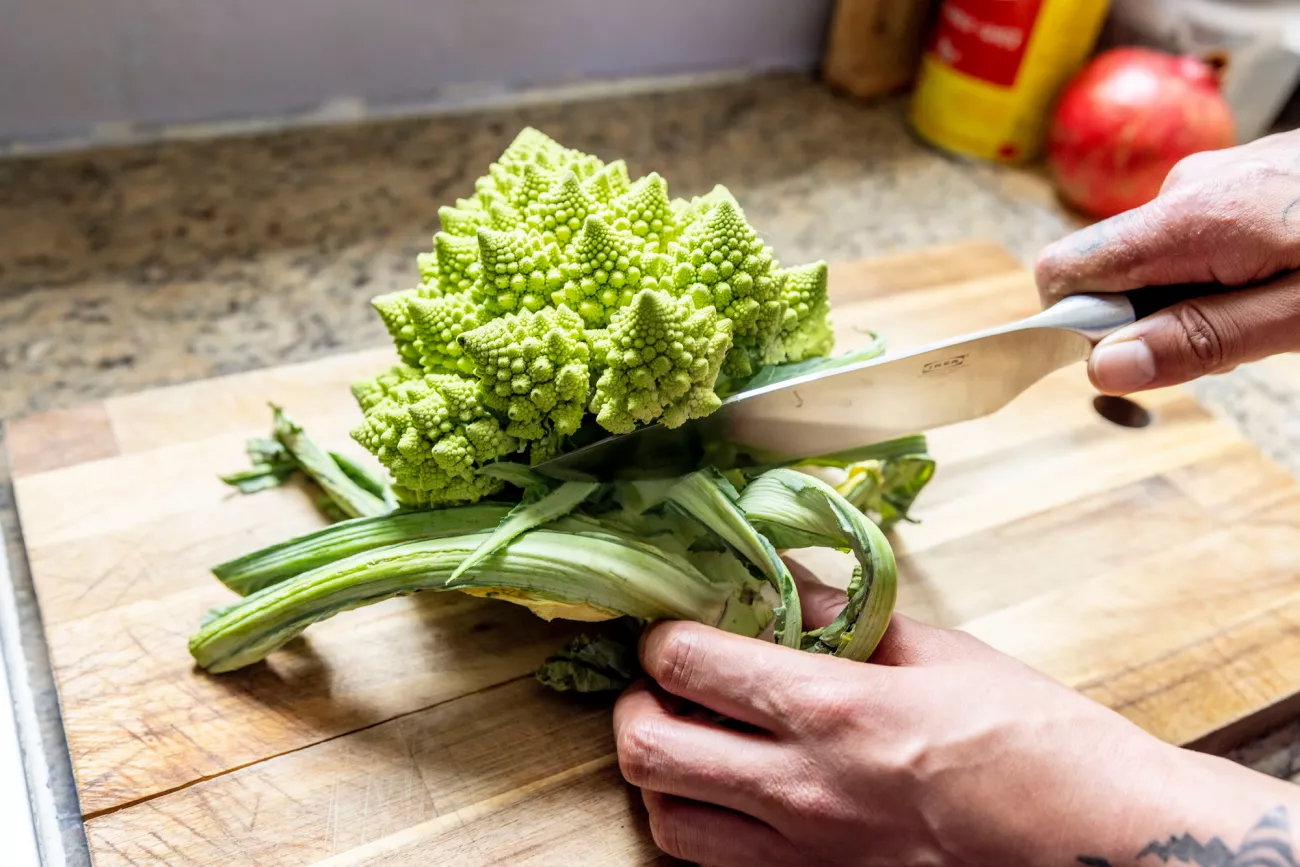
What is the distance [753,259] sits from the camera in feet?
3.16

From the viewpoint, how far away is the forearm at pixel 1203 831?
30.2 inches

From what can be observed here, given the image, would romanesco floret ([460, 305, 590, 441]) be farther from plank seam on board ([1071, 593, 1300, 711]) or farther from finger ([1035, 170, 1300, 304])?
plank seam on board ([1071, 593, 1300, 711])

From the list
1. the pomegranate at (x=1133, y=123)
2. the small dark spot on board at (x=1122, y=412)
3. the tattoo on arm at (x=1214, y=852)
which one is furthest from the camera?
the pomegranate at (x=1133, y=123)

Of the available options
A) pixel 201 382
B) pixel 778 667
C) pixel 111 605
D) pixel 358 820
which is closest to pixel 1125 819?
pixel 778 667

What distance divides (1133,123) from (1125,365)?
109cm

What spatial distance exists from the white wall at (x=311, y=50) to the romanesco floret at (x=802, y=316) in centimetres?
125

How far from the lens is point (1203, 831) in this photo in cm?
77

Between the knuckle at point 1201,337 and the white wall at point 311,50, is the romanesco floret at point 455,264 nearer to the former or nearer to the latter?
the knuckle at point 1201,337

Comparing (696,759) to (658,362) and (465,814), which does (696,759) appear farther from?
(658,362)

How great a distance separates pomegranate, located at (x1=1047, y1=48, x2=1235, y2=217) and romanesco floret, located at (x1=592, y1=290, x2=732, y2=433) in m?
1.35

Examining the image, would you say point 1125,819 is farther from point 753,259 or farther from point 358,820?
point 358,820

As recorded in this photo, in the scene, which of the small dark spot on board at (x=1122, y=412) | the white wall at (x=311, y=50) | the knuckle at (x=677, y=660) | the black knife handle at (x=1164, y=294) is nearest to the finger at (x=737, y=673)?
the knuckle at (x=677, y=660)

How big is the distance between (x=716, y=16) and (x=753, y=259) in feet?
4.98

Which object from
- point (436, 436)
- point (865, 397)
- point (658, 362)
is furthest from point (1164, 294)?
point (436, 436)
